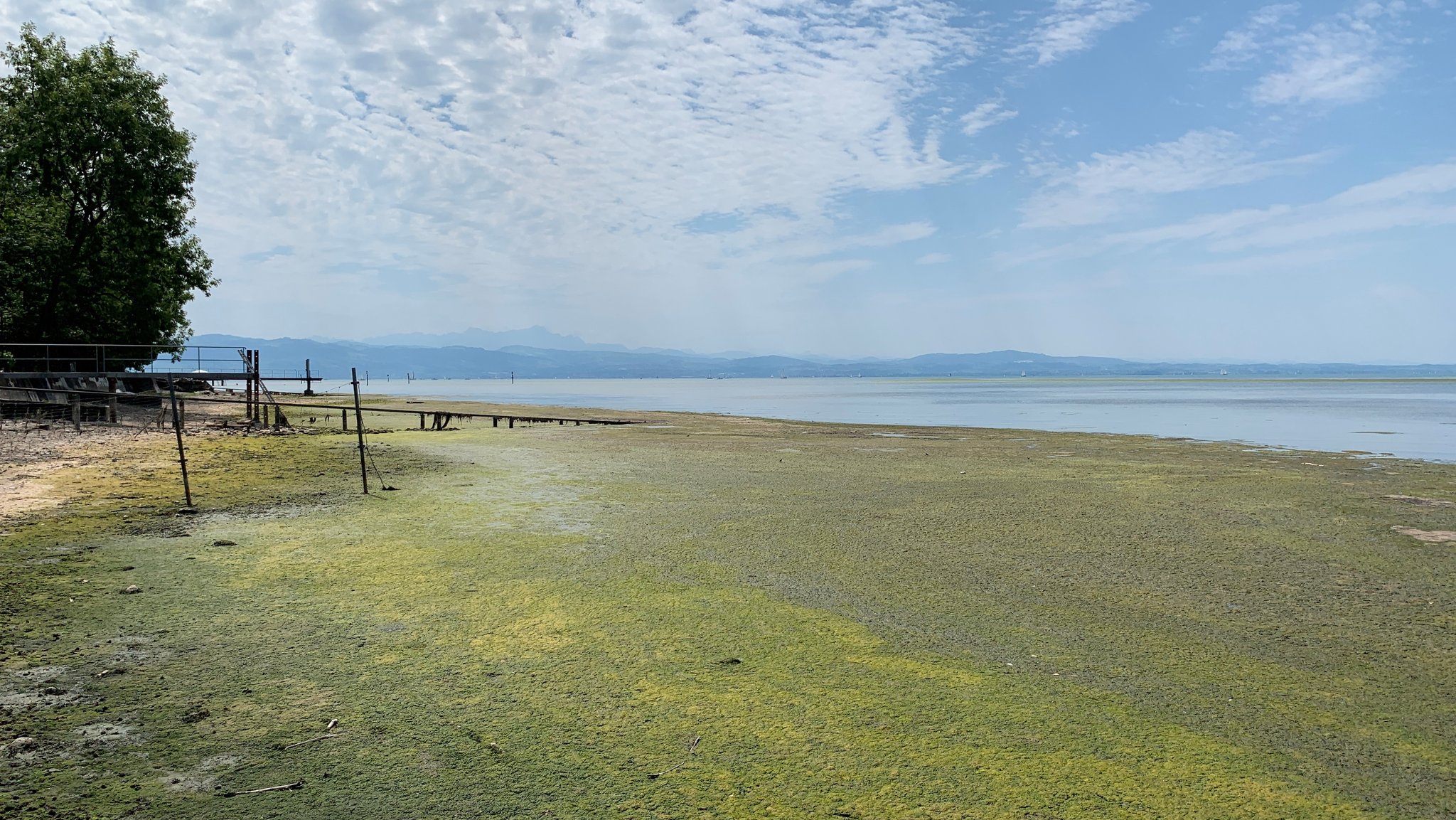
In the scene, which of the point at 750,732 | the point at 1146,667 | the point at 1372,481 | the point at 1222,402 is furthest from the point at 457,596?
the point at 1222,402

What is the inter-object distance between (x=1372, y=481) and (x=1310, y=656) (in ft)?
32.2

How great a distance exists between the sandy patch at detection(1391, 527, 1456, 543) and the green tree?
2656 cm

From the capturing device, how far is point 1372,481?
1202 cm

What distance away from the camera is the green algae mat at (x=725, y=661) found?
118 inches

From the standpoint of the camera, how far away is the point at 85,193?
2592 cm

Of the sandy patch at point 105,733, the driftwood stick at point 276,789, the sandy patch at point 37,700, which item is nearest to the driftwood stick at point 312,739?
→ the driftwood stick at point 276,789

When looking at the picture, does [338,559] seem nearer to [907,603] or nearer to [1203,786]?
[907,603]

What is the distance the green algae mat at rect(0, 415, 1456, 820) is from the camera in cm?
299

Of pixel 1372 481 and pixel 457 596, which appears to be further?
pixel 1372 481

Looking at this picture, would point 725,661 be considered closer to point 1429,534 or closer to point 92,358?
point 1429,534

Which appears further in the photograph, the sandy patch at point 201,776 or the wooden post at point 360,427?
the wooden post at point 360,427

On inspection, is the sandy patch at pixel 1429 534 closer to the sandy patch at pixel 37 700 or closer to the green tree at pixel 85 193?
the sandy patch at pixel 37 700

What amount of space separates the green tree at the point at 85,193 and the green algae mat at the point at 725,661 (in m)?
19.7

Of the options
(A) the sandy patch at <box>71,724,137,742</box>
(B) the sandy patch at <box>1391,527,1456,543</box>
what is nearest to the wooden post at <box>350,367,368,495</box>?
(A) the sandy patch at <box>71,724,137,742</box>
